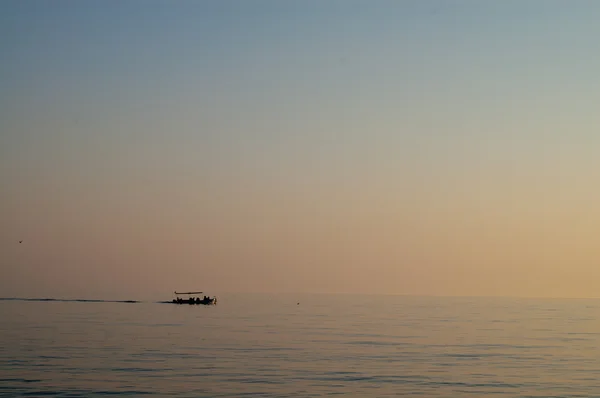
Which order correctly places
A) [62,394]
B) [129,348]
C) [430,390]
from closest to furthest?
1. [62,394]
2. [430,390]
3. [129,348]

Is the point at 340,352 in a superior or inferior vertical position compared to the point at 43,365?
superior

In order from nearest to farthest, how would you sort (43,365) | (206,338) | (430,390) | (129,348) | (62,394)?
(62,394) < (430,390) < (43,365) < (129,348) < (206,338)

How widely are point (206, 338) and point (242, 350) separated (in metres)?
15.0

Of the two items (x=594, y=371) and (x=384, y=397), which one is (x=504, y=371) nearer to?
(x=594, y=371)

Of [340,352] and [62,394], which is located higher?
[340,352]

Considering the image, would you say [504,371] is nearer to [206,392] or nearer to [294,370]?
[294,370]

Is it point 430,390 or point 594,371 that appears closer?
point 430,390

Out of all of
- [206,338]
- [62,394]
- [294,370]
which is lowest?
[62,394]

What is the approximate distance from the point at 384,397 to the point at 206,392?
1212 cm

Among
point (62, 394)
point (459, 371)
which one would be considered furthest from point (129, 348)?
point (459, 371)

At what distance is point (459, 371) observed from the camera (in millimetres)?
63406

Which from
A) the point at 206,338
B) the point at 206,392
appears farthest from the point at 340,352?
the point at 206,392

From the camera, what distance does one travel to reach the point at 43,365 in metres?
61.9

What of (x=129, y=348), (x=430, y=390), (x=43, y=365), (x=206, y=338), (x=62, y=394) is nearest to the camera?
(x=62, y=394)
